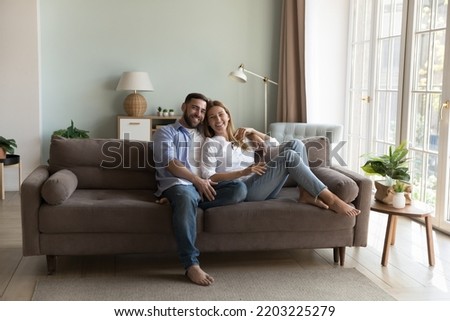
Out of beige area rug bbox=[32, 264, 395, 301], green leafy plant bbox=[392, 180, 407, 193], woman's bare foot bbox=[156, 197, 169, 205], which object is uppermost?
green leafy plant bbox=[392, 180, 407, 193]

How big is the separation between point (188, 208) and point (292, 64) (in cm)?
337

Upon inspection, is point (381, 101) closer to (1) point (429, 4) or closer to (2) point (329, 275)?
(1) point (429, 4)

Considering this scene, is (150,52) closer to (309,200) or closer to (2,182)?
(2,182)

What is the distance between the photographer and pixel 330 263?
3615 millimetres

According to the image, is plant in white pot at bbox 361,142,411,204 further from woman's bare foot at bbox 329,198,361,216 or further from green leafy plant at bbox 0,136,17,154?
green leafy plant at bbox 0,136,17,154

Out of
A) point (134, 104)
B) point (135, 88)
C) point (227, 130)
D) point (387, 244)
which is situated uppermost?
point (135, 88)

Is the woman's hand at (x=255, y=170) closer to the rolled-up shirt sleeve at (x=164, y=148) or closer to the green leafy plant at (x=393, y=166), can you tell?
the rolled-up shirt sleeve at (x=164, y=148)

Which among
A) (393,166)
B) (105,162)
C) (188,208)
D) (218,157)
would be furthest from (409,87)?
(105,162)

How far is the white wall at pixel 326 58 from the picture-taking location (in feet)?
19.7

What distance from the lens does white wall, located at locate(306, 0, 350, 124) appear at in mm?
6004

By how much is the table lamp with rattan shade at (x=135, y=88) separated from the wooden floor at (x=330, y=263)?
2.13m

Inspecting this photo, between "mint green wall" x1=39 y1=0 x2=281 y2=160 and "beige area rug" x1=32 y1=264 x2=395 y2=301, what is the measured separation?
10.8 feet

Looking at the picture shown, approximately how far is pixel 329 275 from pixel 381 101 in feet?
7.97
